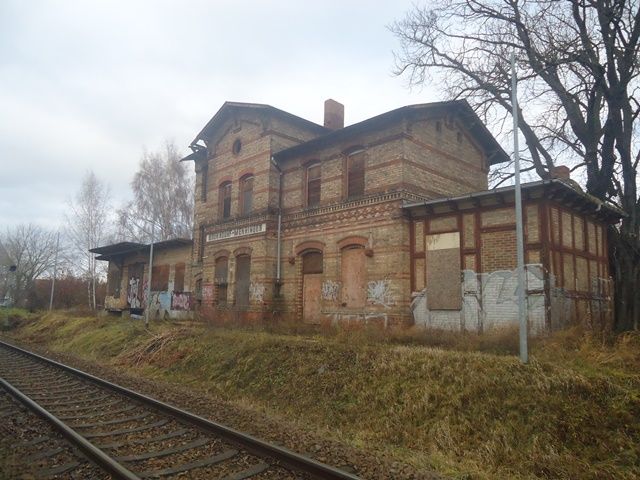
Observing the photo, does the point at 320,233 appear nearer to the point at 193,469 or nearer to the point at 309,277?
the point at 309,277

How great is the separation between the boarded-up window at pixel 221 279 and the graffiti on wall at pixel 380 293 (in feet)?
26.8

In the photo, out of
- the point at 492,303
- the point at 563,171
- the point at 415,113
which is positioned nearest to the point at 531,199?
the point at 492,303

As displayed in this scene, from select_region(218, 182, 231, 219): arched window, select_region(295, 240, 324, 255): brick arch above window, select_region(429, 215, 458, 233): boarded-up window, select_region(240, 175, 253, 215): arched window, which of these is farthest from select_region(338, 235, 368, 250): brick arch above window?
select_region(218, 182, 231, 219): arched window

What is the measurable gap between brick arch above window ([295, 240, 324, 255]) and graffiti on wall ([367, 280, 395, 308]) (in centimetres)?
269

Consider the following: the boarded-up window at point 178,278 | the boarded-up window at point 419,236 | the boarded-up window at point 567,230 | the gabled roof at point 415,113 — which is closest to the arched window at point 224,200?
the gabled roof at point 415,113

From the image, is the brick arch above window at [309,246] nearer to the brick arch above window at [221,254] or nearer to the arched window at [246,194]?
the arched window at [246,194]

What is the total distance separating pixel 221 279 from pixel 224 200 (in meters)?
3.77

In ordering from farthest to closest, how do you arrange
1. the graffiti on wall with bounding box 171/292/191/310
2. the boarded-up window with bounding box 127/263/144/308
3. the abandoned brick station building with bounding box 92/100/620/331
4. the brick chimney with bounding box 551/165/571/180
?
the boarded-up window with bounding box 127/263/144/308 → the graffiti on wall with bounding box 171/292/191/310 → the brick chimney with bounding box 551/165/571/180 → the abandoned brick station building with bounding box 92/100/620/331

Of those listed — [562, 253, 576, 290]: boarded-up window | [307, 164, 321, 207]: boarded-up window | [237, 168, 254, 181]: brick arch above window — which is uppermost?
[237, 168, 254, 181]: brick arch above window

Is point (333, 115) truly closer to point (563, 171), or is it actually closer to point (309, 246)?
point (309, 246)

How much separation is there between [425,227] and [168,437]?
9887mm

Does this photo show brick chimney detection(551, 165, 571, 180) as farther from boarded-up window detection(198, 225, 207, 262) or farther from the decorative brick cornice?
boarded-up window detection(198, 225, 207, 262)

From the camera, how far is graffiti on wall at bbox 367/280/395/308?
14766 mm

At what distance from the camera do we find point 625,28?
13.0 metres
